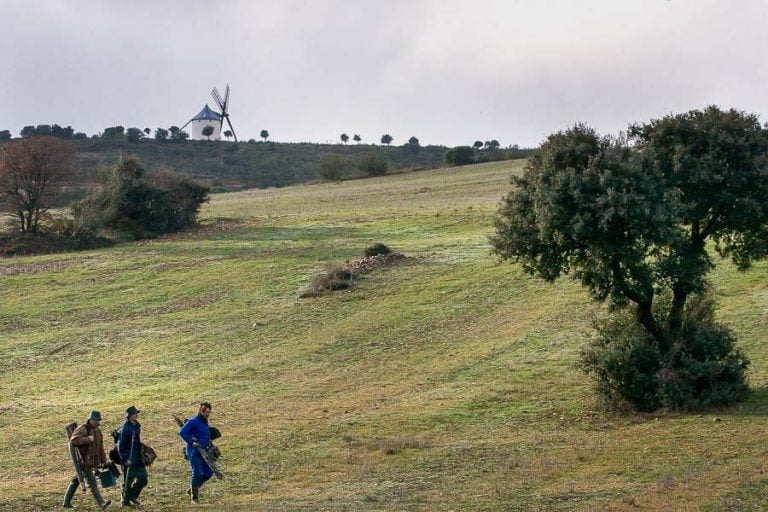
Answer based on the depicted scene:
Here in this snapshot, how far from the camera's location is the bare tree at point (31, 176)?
231 feet

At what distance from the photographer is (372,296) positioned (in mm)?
47219

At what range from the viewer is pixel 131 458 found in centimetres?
2052

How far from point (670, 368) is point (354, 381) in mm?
10743

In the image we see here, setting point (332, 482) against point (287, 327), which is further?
point (287, 327)

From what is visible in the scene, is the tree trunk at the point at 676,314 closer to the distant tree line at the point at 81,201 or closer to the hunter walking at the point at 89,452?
the hunter walking at the point at 89,452

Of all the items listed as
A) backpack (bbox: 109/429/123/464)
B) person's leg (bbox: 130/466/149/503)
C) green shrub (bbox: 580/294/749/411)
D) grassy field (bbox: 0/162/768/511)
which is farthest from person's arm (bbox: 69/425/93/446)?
green shrub (bbox: 580/294/749/411)

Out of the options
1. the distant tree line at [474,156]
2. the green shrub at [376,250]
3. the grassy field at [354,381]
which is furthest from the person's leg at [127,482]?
the distant tree line at [474,156]

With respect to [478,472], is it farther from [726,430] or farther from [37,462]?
[37,462]

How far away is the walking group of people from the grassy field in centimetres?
67

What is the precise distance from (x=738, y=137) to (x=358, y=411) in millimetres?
12398

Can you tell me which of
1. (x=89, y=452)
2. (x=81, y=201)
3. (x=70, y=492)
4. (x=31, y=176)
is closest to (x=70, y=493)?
(x=70, y=492)

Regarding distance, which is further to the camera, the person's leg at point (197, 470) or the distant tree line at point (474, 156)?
the distant tree line at point (474, 156)

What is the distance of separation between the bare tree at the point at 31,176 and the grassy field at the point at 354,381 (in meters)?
8.00

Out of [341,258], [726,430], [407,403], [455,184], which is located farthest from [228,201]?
[726,430]
